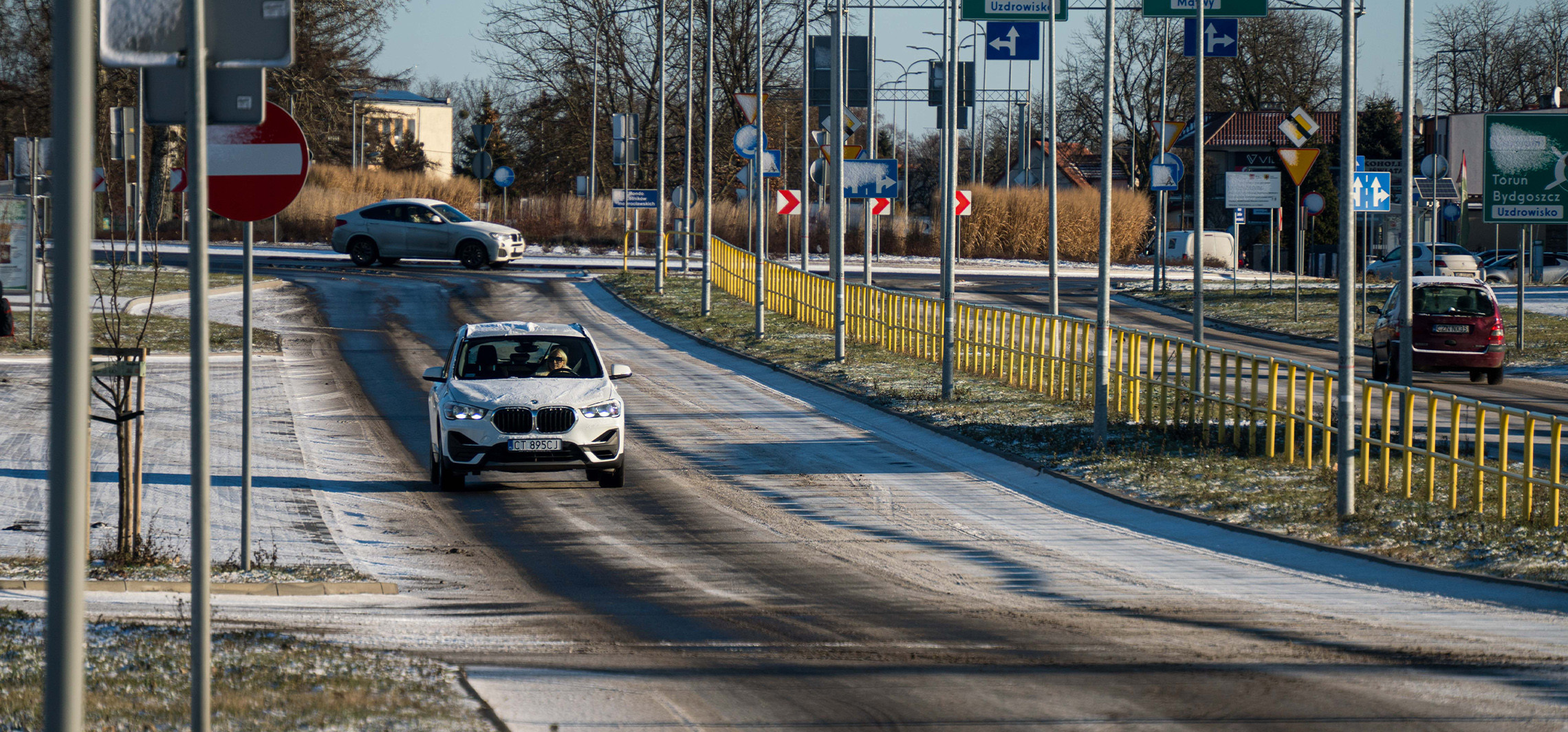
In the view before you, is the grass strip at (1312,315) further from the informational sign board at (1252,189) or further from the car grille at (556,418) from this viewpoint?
the car grille at (556,418)

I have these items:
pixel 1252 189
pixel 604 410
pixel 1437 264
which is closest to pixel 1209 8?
pixel 1252 189

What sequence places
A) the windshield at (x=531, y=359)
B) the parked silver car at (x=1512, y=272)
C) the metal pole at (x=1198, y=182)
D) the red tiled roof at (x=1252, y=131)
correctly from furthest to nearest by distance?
the red tiled roof at (x=1252, y=131), the parked silver car at (x=1512, y=272), the metal pole at (x=1198, y=182), the windshield at (x=531, y=359)

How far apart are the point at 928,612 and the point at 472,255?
3516 centimetres

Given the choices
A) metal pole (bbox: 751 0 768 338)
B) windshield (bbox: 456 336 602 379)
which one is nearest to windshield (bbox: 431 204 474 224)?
metal pole (bbox: 751 0 768 338)

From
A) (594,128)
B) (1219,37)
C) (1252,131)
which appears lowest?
(1219,37)

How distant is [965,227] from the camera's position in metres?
60.5

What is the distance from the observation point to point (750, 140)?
29484 millimetres

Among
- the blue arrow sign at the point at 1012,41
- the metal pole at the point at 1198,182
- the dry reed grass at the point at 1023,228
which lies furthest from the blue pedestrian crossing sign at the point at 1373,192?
the dry reed grass at the point at 1023,228

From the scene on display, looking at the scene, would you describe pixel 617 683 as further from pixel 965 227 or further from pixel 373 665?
pixel 965 227

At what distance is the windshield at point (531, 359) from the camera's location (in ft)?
48.1

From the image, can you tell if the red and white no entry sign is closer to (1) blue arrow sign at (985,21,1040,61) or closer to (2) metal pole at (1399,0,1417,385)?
(2) metal pole at (1399,0,1417,385)

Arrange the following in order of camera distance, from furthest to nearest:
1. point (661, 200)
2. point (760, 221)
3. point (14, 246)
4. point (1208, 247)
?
point (1208, 247) < point (661, 200) < point (760, 221) < point (14, 246)

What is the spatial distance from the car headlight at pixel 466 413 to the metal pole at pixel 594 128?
46.5 m

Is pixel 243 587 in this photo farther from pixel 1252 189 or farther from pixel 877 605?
pixel 1252 189
